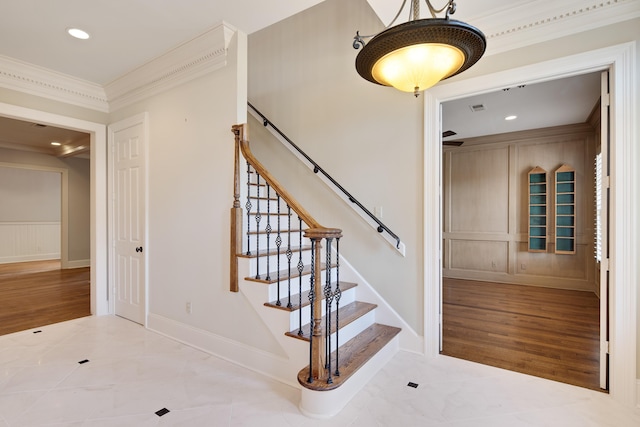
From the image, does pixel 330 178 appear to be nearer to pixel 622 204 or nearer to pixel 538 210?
pixel 622 204

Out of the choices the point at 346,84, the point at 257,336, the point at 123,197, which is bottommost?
the point at 257,336

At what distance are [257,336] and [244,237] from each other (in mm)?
845

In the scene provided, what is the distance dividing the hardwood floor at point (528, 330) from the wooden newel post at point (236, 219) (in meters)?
2.09

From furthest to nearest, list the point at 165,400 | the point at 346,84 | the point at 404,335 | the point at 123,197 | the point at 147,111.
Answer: the point at 123,197 < the point at 147,111 < the point at 346,84 < the point at 404,335 < the point at 165,400

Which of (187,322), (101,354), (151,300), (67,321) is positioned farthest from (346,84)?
(67,321)

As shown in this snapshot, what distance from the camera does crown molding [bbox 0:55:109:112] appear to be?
337cm

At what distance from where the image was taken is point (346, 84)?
3402 mm

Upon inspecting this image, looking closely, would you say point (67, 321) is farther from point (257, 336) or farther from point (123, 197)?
point (257, 336)

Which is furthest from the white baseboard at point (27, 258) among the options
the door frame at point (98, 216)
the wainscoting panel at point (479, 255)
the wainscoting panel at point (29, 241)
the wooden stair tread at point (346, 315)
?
the wainscoting panel at point (479, 255)

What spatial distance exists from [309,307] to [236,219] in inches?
37.7

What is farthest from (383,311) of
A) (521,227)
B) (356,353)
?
(521,227)

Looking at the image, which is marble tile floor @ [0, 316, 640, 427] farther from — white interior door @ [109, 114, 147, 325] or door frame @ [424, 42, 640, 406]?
white interior door @ [109, 114, 147, 325]

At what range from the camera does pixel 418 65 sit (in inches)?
62.2

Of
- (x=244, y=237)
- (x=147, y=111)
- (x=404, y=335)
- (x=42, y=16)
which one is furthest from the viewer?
(x=147, y=111)
